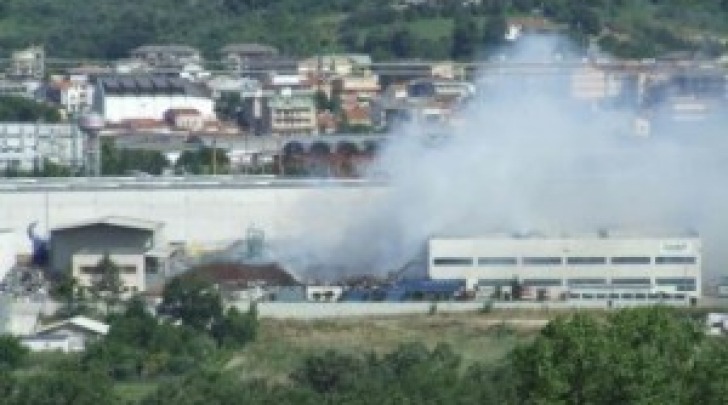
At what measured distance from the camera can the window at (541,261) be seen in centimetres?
Result: 2236

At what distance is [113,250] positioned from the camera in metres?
23.8

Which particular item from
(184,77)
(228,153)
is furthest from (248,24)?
(228,153)

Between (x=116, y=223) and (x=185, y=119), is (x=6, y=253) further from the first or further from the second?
(x=185, y=119)

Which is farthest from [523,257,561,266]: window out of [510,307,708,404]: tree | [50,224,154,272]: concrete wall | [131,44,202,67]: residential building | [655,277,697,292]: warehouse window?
[131,44,202,67]: residential building

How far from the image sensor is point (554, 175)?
23953 millimetres

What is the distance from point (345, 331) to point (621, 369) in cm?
797

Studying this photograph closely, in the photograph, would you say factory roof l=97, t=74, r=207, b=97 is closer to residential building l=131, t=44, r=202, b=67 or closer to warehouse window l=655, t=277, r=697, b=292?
residential building l=131, t=44, r=202, b=67

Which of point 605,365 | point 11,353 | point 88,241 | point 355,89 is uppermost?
point 355,89

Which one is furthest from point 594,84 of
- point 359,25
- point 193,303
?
point 193,303

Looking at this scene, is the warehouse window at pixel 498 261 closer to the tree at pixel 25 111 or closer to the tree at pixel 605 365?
the tree at pixel 605 365

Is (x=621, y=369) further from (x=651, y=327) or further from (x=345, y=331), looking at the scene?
(x=345, y=331)

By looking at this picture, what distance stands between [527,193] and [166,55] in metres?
19.5

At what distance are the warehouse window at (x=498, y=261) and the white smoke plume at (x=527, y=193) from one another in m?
0.53

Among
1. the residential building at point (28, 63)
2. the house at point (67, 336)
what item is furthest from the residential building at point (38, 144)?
the house at point (67, 336)
